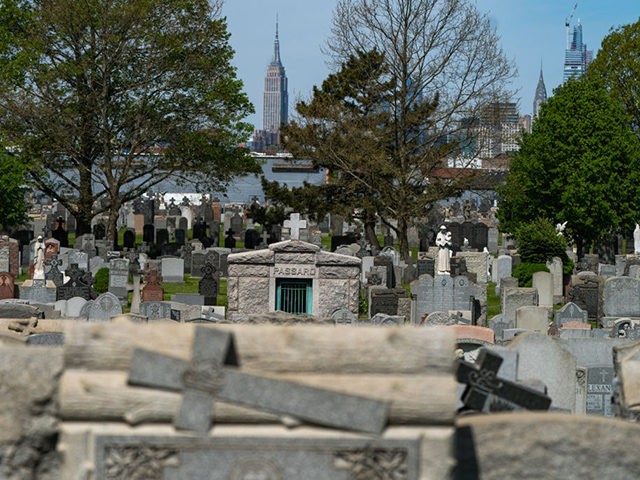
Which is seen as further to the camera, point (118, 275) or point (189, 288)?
point (189, 288)

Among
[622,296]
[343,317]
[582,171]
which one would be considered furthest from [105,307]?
[582,171]

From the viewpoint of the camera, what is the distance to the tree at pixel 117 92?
→ 36.5 metres

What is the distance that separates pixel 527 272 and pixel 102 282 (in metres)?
9.52

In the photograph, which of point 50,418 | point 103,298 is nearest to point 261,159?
point 103,298

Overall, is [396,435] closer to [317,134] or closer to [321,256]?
[321,256]

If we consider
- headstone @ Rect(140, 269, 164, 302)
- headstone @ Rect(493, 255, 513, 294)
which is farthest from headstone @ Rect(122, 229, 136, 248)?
headstone @ Rect(140, 269, 164, 302)

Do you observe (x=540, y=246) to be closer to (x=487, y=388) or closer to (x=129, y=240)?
(x=129, y=240)

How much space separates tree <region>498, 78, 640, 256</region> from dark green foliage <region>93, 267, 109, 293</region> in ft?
50.2

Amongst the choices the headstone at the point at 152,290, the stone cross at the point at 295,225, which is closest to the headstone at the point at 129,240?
the stone cross at the point at 295,225

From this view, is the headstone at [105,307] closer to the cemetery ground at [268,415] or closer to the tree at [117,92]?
the cemetery ground at [268,415]

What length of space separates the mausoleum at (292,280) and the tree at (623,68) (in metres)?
26.2

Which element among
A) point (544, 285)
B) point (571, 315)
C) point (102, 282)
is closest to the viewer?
point (571, 315)

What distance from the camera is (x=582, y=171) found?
38.2 metres

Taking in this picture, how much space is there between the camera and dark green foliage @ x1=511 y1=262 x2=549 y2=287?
27391mm
